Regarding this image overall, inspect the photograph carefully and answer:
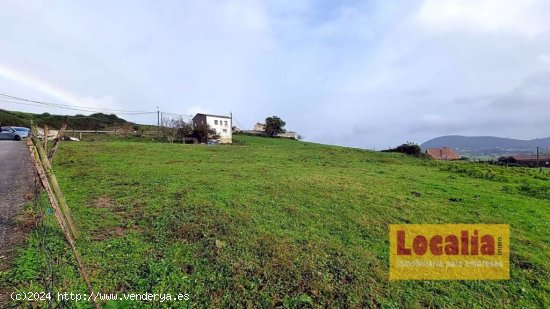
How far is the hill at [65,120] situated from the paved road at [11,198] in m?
→ 44.5

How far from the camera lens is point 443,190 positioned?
1033 centimetres

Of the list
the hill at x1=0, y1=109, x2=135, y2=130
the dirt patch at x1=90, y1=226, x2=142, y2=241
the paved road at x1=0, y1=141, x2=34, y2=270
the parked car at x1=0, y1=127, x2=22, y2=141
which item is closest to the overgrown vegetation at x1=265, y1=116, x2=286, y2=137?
the hill at x1=0, y1=109, x2=135, y2=130

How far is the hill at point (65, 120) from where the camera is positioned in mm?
48781

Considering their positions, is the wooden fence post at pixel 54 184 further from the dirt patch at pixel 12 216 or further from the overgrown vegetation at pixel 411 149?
the overgrown vegetation at pixel 411 149

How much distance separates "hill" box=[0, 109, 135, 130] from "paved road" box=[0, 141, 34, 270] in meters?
44.5

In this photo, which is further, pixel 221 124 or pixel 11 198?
pixel 221 124

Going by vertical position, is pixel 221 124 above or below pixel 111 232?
above

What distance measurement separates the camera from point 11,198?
6.41m

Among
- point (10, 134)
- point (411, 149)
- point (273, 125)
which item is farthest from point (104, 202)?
point (273, 125)

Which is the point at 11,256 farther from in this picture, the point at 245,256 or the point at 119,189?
the point at 119,189

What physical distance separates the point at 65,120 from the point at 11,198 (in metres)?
57.7

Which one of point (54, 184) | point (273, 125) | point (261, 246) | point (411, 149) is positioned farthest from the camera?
point (273, 125)

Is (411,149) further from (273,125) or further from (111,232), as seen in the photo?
(111,232)

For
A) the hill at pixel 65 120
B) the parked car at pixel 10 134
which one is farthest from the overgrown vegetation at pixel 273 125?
the parked car at pixel 10 134
